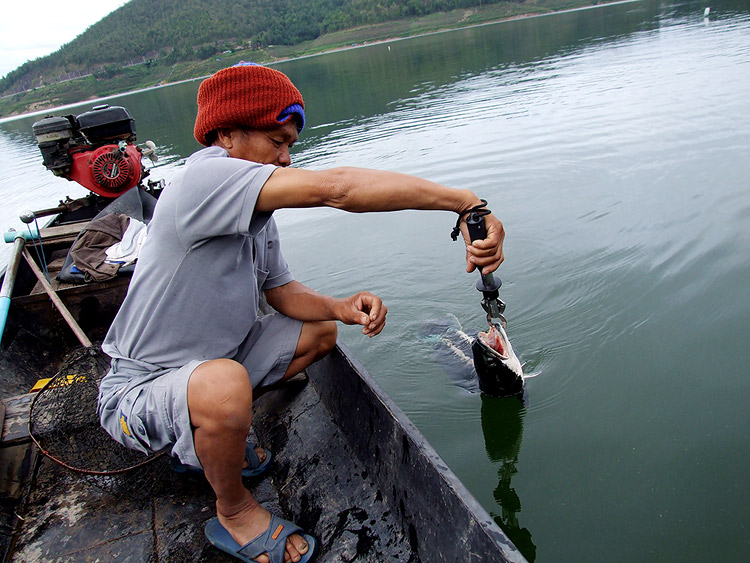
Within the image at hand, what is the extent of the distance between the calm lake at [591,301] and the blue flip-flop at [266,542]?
1.20 m

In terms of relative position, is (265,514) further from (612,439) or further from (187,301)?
(612,439)

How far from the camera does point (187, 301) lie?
2.06 m

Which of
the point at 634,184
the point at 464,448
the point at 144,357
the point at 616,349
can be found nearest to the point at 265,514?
the point at 144,357

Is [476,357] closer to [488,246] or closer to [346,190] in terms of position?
[488,246]

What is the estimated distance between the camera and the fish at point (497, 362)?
2969 mm

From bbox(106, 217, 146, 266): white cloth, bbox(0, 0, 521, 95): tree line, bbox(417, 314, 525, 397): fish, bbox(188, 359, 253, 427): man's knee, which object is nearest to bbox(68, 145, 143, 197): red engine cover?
bbox(106, 217, 146, 266): white cloth

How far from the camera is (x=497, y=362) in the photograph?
9.97 feet

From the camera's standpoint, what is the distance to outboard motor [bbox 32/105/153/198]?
4941 mm

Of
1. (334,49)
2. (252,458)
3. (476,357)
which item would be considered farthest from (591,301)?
(334,49)

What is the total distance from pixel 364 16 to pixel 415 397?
86279 millimetres

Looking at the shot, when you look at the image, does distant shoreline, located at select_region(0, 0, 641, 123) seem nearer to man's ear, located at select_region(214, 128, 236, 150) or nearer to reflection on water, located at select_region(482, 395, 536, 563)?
reflection on water, located at select_region(482, 395, 536, 563)

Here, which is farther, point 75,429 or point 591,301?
point 591,301

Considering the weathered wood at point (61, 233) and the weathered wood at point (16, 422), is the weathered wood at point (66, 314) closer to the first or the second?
the weathered wood at point (16, 422)

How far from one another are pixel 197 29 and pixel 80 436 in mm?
105690
